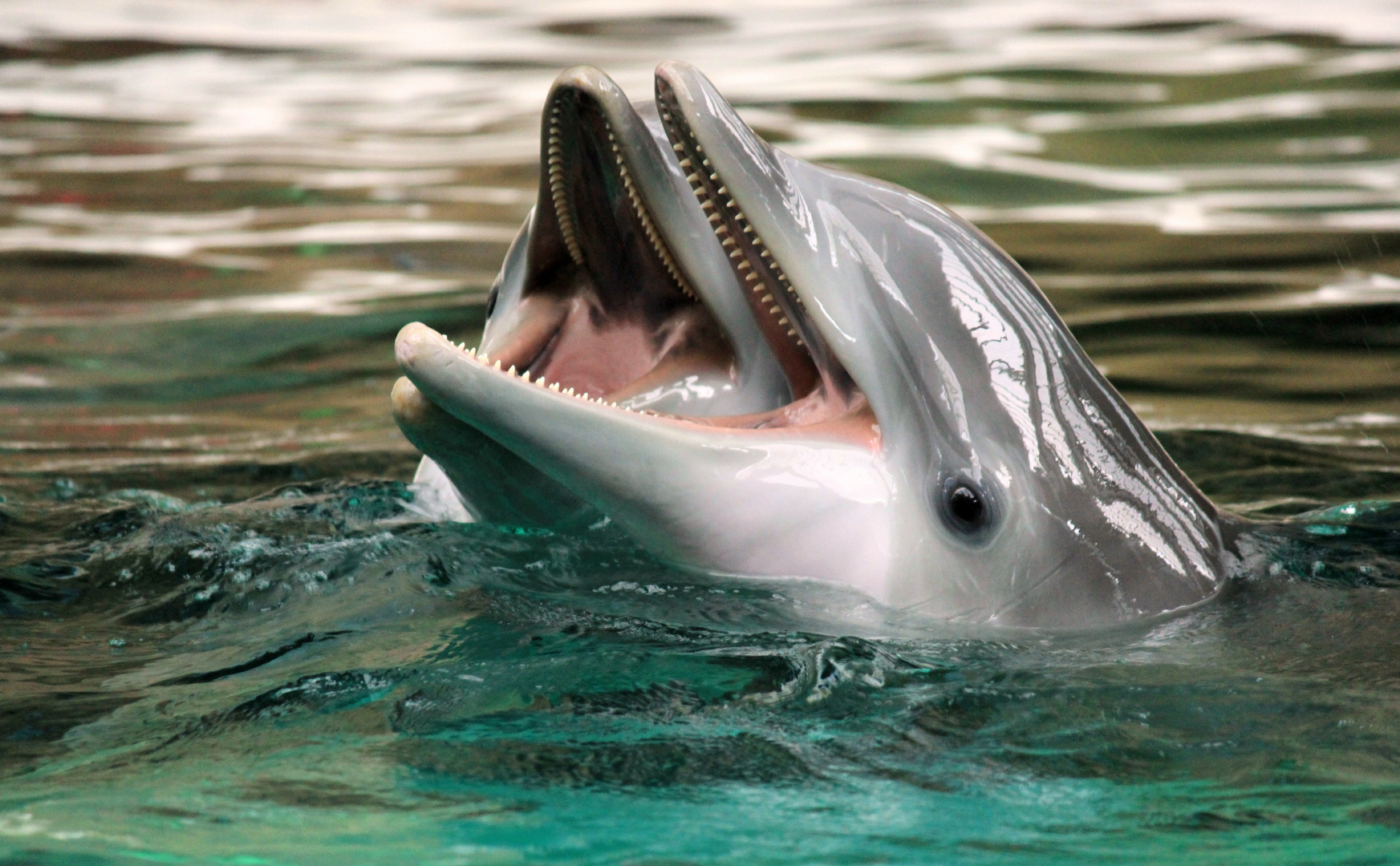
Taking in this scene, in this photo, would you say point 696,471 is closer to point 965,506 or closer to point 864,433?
point 864,433

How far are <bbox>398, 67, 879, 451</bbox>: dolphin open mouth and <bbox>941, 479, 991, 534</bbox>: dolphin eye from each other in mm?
199

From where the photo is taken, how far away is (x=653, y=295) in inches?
181

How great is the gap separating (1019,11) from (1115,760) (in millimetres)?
20033

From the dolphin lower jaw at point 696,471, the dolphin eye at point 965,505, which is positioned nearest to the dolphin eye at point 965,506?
the dolphin eye at point 965,505

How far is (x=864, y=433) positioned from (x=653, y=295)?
0.88 meters

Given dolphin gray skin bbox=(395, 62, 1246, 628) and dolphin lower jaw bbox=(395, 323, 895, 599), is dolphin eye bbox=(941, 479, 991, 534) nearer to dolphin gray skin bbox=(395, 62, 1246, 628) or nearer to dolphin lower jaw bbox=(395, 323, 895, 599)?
dolphin gray skin bbox=(395, 62, 1246, 628)

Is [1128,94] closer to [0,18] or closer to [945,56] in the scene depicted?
[945,56]

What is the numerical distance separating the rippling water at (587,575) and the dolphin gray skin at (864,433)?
140 mm

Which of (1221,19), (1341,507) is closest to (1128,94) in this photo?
(1221,19)

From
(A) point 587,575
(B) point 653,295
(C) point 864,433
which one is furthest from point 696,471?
(B) point 653,295

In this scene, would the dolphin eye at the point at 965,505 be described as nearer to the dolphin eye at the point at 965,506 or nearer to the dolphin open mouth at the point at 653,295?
the dolphin eye at the point at 965,506

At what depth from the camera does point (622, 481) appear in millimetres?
3793

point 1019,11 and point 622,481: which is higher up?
point 1019,11

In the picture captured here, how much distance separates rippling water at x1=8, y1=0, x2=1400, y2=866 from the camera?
309 centimetres
